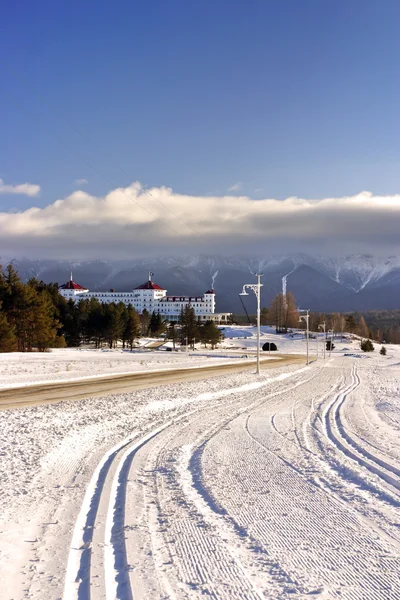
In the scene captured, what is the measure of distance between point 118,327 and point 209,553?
271ft

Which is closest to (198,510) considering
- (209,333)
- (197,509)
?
(197,509)

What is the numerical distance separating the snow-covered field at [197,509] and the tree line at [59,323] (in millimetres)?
48612

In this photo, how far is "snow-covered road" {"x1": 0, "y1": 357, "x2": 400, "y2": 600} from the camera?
17.5ft

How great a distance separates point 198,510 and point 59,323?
7250cm

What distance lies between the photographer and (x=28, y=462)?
10.9 m

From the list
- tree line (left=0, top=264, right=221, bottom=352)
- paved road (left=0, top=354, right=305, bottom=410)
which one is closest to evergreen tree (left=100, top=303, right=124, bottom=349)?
tree line (left=0, top=264, right=221, bottom=352)

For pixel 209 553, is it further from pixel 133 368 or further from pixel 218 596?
pixel 133 368

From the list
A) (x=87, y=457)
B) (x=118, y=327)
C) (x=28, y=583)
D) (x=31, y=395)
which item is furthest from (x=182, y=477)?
(x=118, y=327)

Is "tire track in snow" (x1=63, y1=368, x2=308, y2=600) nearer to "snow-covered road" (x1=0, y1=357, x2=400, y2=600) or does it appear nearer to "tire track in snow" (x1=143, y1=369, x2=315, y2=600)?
"snow-covered road" (x1=0, y1=357, x2=400, y2=600)

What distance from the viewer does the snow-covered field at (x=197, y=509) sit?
5324 millimetres

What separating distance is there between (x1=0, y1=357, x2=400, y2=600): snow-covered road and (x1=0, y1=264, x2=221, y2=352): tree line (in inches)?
1926

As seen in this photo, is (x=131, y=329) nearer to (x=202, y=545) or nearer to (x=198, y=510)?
(x=198, y=510)

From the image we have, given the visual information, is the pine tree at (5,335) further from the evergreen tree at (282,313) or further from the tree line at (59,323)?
the evergreen tree at (282,313)

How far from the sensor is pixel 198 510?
764 cm
